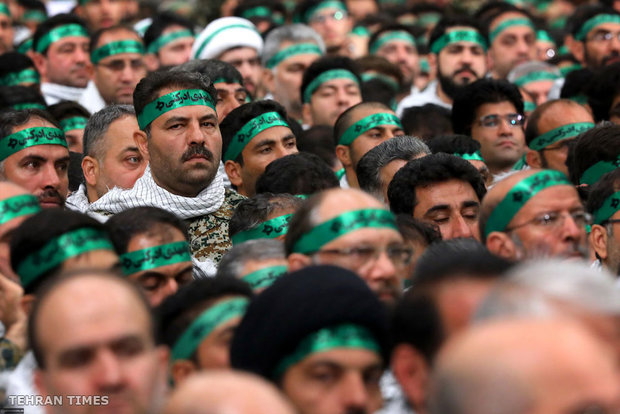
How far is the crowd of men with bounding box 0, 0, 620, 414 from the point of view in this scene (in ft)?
12.2

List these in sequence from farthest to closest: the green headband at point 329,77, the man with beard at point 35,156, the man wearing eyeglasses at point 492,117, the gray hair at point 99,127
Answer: the green headband at point 329,77
the man wearing eyeglasses at point 492,117
the gray hair at point 99,127
the man with beard at point 35,156

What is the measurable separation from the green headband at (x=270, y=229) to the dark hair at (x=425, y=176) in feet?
2.80

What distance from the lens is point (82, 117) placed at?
9156mm

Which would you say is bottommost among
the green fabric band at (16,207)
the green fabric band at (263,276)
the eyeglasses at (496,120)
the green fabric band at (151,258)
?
the green fabric band at (263,276)

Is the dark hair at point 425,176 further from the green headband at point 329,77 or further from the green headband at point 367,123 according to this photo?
the green headband at point 329,77

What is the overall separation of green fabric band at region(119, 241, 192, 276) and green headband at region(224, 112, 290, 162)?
2.19m

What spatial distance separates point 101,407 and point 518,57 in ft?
27.8

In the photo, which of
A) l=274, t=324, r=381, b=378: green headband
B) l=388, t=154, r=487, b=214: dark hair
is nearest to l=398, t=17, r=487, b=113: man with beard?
l=388, t=154, r=487, b=214: dark hair

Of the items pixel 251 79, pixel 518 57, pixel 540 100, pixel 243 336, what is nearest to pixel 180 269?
pixel 243 336

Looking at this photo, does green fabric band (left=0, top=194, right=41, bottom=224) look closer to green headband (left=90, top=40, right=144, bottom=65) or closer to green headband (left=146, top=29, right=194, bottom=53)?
green headband (left=90, top=40, right=144, bottom=65)

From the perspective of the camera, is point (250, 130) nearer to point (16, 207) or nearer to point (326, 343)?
point (16, 207)

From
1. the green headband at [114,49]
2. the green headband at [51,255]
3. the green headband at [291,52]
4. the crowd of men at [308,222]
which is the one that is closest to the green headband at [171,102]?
the crowd of men at [308,222]

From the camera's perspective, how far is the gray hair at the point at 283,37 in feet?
36.0

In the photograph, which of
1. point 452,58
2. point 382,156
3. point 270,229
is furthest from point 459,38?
point 270,229
